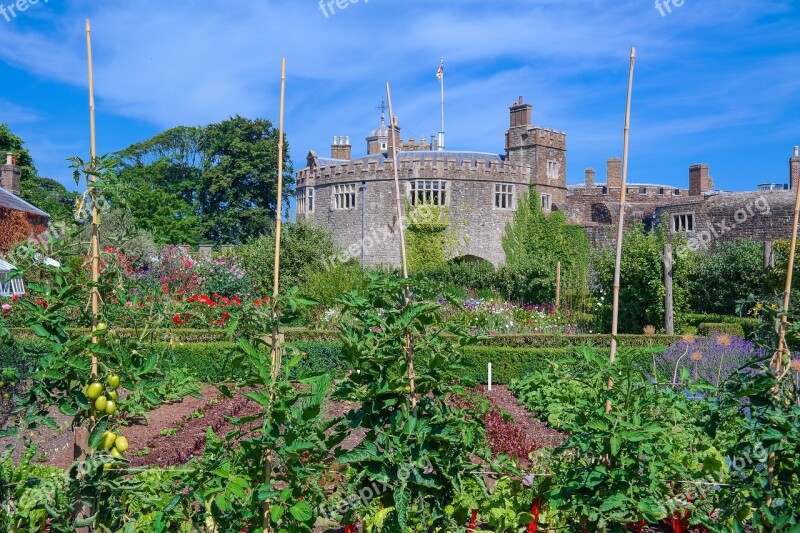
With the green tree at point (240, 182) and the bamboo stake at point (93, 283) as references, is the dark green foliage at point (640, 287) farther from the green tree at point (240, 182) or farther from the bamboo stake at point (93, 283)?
the green tree at point (240, 182)

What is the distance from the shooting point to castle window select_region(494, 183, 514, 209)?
29.2 metres

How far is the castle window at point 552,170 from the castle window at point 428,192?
4.68 metres

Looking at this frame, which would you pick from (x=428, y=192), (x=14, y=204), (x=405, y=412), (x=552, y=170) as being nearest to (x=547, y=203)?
(x=552, y=170)

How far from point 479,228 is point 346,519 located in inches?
1016

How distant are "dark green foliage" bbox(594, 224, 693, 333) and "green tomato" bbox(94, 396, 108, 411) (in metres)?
14.6

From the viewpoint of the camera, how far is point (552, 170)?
100 feet

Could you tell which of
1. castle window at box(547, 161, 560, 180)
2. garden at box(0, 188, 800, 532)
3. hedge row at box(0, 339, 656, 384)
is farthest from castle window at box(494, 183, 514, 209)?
garden at box(0, 188, 800, 532)

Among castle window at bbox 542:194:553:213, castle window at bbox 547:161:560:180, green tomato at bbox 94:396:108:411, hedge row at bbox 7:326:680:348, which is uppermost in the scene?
castle window at bbox 547:161:560:180

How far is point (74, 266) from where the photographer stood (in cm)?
329

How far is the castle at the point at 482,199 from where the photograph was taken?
26.9 meters

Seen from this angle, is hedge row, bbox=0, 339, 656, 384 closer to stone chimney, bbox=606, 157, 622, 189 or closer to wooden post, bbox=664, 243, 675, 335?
wooden post, bbox=664, 243, 675, 335

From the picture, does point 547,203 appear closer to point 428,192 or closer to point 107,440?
point 428,192

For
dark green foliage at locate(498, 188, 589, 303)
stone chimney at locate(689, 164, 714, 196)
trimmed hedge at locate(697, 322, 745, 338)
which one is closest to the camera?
trimmed hedge at locate(697, 322, 745, 338)

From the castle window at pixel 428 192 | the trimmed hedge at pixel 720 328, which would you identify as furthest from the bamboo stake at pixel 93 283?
the castle window at pixel 428 192
